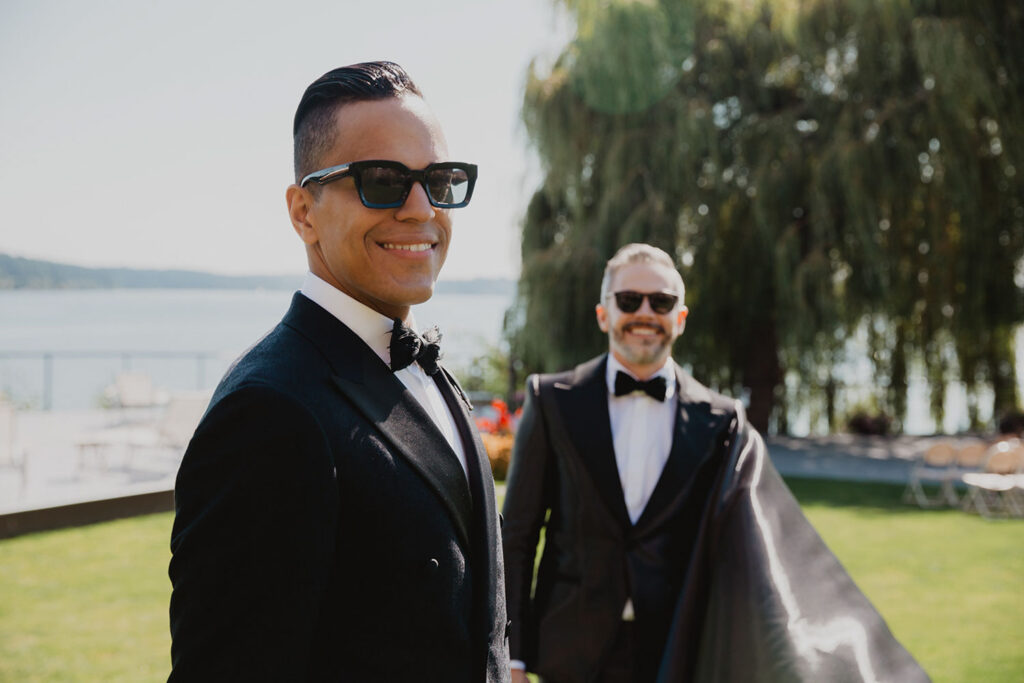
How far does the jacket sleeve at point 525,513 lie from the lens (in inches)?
116

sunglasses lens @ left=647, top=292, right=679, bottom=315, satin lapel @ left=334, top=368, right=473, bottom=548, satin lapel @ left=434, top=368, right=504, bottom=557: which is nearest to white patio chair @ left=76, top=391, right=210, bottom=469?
sunglasses lens @ left=647, top=292, right=679, bottom=315

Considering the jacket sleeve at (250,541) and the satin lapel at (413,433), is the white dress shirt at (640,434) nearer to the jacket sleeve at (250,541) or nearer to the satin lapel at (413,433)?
the satin lapel at (413,433)

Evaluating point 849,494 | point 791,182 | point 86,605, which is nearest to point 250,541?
point 86,605

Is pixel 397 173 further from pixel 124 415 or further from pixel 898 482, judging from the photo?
pixel 124 415

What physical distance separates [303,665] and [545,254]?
1352cm

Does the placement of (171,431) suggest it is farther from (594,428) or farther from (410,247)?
(410,247)

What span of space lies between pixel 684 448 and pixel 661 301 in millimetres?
551

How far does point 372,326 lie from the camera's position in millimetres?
1487

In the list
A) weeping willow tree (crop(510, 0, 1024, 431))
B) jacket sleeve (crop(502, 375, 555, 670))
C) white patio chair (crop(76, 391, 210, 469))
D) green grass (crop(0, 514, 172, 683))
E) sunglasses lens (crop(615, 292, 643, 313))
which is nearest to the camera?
jacket sleeve (crop(502, 375, 555, 670))

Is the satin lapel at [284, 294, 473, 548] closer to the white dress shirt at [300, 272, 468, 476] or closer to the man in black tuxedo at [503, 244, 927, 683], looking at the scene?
the white dress shirt at [300, 272, 468, 476]

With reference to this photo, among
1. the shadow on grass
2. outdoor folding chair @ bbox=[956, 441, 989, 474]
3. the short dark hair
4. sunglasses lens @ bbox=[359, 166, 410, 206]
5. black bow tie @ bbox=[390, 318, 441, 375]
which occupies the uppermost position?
the short dark hair

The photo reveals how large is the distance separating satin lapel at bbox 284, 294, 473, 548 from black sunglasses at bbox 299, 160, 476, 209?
0.69 feet

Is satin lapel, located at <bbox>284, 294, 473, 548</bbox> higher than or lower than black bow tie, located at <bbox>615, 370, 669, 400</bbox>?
higher

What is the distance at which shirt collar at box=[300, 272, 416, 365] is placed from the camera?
1466mm
